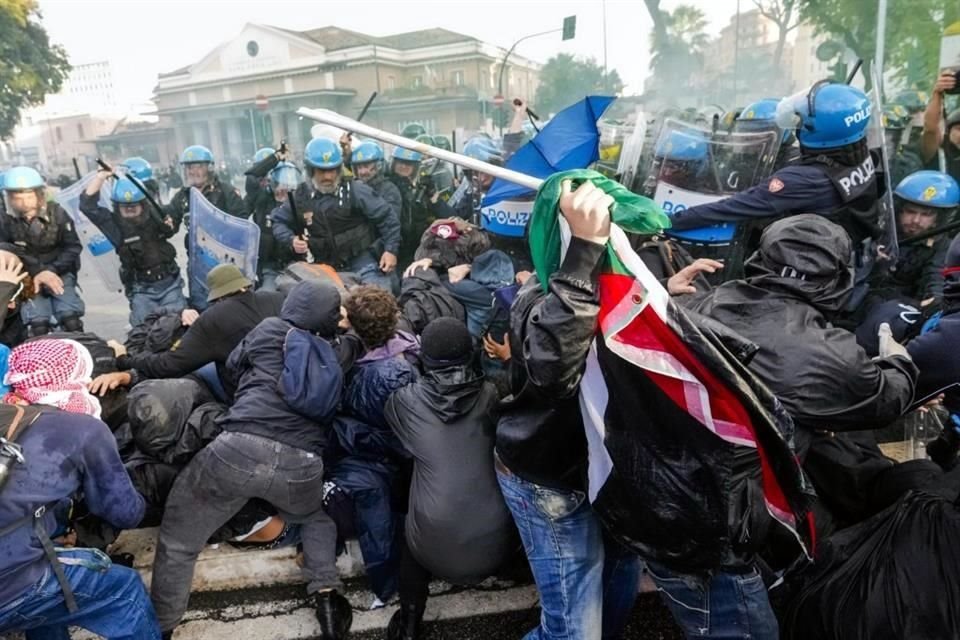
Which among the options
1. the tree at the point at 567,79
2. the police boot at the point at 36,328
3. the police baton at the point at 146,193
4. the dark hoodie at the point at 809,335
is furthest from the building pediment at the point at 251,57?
the dark hoodie at the point at 809,335

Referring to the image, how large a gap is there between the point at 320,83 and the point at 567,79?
61.2 feet

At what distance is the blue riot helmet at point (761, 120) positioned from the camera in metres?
4.14

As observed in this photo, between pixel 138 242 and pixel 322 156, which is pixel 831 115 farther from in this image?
pixel 138 242

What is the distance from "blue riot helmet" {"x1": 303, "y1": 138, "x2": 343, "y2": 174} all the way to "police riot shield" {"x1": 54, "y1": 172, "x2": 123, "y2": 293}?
1.88 m

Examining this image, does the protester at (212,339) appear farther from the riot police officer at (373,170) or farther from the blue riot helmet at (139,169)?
the blue riot helmet at (139,169)

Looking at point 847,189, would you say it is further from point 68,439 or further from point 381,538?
point 68,439

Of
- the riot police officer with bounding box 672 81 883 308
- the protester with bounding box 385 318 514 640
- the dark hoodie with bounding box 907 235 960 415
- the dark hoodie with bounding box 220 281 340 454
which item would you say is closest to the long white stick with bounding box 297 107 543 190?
the protester with bounding box 385 318 514 640

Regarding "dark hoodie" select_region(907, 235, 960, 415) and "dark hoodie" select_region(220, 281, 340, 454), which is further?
"dark hoodie" select_region(220, 281, 340, 454)

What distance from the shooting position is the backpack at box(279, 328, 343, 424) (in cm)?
266

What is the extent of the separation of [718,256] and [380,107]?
43388 millimetres

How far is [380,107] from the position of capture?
1726 inches

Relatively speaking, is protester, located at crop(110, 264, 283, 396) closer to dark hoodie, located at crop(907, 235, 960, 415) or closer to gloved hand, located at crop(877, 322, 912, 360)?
gloved hand, located at crop(877, 322, 912, 360)

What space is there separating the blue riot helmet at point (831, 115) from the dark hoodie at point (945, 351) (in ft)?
4.29

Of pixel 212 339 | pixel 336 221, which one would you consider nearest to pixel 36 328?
pixel 336 221
